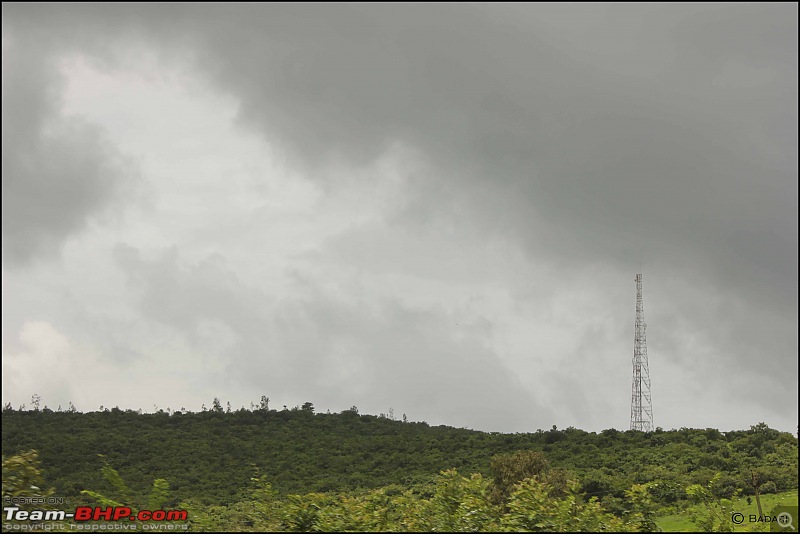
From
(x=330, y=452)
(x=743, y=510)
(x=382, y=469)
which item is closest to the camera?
(x=743, y=510)

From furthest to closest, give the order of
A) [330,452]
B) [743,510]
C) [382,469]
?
[330,452]
[382,469]
[743,510]

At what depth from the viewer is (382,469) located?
121 meters

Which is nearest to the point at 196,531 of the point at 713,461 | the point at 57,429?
the point at 713,461

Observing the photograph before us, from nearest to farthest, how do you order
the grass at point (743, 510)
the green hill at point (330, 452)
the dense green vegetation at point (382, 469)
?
the dense green vegetation at point (382, 469)
the grass at point (743, 510)
the green hill at point (330, 452)

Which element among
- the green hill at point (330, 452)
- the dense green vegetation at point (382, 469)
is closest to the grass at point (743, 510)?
the dense green vegetation at point (382, 469)

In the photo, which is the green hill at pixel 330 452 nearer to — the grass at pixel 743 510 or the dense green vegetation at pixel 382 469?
the dense green vegetation at pixel 382 469

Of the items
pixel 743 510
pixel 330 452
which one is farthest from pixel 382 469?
pixel 743 510

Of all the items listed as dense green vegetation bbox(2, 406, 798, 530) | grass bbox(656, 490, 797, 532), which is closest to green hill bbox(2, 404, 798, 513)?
dense green vegetation bbox(2, 406, 798, 530)

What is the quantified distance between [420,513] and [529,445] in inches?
3876

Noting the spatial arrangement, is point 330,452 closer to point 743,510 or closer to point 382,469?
point 382,469

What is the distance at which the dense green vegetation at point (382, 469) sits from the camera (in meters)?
23.6

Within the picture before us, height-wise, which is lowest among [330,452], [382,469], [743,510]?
[743,510]

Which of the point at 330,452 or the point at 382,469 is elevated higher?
the point at 330,452

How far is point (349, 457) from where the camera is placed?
134750 mm
